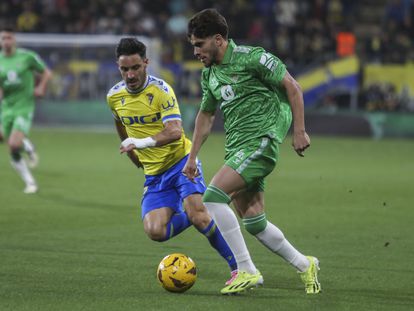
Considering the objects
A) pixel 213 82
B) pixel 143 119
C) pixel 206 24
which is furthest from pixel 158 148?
pixel 206 24

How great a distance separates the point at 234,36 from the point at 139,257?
19.3m

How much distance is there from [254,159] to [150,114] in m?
1.31

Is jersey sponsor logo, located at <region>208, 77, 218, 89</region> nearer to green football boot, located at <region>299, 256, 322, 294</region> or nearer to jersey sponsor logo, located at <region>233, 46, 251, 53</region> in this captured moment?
jersey sponsor logo, located at <region>233, 46, 251, 53</region>

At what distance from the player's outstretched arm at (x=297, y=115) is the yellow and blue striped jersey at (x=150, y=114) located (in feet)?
4.15

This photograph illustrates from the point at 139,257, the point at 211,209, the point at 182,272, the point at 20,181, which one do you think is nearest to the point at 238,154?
the point at 211,209

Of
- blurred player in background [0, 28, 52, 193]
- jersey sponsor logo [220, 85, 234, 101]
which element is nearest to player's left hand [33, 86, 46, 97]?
blurred player in background [0, 28, 52, 193]

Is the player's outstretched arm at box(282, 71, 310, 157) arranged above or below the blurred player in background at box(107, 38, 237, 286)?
above

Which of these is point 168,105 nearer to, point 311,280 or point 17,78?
point 311,280

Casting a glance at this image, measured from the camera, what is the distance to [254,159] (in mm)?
6555

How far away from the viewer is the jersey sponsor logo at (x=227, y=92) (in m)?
6.65

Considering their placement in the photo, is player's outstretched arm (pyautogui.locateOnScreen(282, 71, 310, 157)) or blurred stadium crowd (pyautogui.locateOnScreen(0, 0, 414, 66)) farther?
blurred stadium crowd (pyautogui.locateOnScreen(0, 0, 414, 66))

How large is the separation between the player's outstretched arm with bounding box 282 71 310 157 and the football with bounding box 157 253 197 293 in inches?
47.5

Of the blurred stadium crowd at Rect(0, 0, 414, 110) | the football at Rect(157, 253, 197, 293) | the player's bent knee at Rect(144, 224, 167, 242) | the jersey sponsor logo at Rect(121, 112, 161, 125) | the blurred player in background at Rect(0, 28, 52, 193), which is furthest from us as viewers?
the blurred stadium crowd at Rect(0, 0, 414, 110)

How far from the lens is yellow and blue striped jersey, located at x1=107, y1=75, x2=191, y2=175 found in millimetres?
7507
